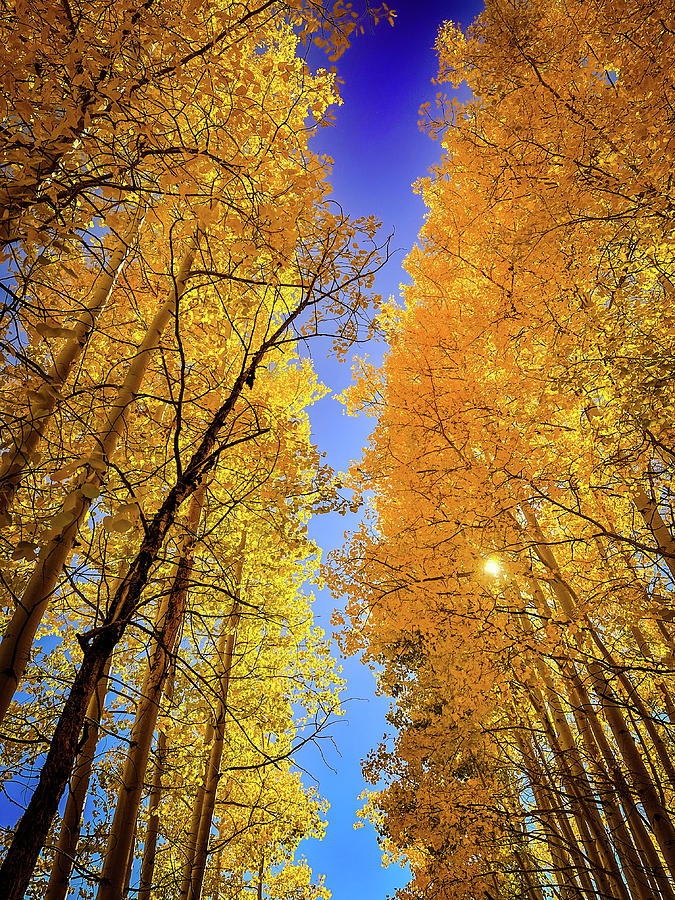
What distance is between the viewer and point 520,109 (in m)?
4.03

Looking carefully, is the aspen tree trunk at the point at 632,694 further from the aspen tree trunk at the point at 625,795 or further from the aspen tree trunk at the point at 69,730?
the aspen tree trunk at the point at 69,730

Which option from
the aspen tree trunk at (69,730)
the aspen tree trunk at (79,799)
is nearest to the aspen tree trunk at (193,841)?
the aspen tree trunk at (79,799)

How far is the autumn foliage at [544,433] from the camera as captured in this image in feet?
9.63

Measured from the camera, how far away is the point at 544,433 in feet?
13.8

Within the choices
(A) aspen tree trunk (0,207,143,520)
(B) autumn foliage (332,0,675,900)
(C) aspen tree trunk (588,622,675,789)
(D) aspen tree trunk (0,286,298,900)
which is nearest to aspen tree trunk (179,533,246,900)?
(D) aspen tree trunk (0,286,298,900)

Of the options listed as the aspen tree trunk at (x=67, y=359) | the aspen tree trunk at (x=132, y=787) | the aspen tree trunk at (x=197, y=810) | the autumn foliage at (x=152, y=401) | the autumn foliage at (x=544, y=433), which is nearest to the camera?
the autumn foliage at (x=152, y=401)

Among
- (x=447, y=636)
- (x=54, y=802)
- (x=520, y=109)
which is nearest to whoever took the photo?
(x=54, y=802)

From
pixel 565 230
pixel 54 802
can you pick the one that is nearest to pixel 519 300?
pixel 565 230

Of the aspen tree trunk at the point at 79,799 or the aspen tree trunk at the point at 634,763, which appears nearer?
the aspen tree trunk at the point at 79,799

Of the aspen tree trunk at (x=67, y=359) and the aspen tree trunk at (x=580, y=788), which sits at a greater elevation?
the aspen tree trunk at (x=67, y=359)

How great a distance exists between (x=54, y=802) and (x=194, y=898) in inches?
156

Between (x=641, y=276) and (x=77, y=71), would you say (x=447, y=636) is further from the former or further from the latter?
(x=77, y=71)

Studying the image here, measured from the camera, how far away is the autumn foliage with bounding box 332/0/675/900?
2934 millimetres

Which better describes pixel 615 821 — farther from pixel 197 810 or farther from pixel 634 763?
pixel 197 810
